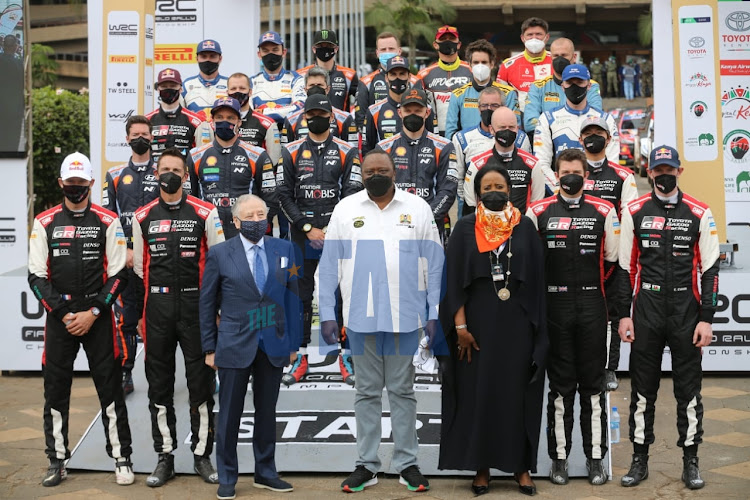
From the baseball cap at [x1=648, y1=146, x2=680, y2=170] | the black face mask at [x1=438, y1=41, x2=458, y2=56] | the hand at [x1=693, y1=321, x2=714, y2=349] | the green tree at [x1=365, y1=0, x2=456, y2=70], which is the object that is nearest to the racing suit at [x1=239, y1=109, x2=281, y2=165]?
the black face mask at [x1=438, y1=41, x2=458, y2=56]

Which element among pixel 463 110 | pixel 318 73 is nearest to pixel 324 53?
pixel 318 73

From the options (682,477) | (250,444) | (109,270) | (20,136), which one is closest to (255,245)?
(109,270)

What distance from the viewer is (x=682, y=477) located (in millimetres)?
7258

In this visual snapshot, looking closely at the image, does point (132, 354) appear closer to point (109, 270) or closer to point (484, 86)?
point (109, 270)

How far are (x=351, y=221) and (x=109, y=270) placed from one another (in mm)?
1747

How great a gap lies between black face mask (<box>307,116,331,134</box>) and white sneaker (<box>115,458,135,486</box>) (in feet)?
10.6

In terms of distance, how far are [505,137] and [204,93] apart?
3793 millimetres

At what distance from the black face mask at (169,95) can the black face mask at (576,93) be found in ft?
12.0

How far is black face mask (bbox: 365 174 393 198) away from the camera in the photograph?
7.12 metres

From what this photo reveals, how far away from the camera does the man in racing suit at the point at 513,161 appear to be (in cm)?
875

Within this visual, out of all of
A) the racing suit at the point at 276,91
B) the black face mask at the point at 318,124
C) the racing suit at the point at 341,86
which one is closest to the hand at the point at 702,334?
the black face mask at the point at 318,124

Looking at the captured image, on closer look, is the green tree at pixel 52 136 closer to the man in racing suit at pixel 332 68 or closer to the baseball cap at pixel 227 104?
the man in racing suit at pixel 332 68

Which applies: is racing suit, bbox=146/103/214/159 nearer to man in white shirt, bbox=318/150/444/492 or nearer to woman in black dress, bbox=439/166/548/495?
man in white shirt, bbox=318/150/444/492

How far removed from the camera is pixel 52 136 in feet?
63.3
